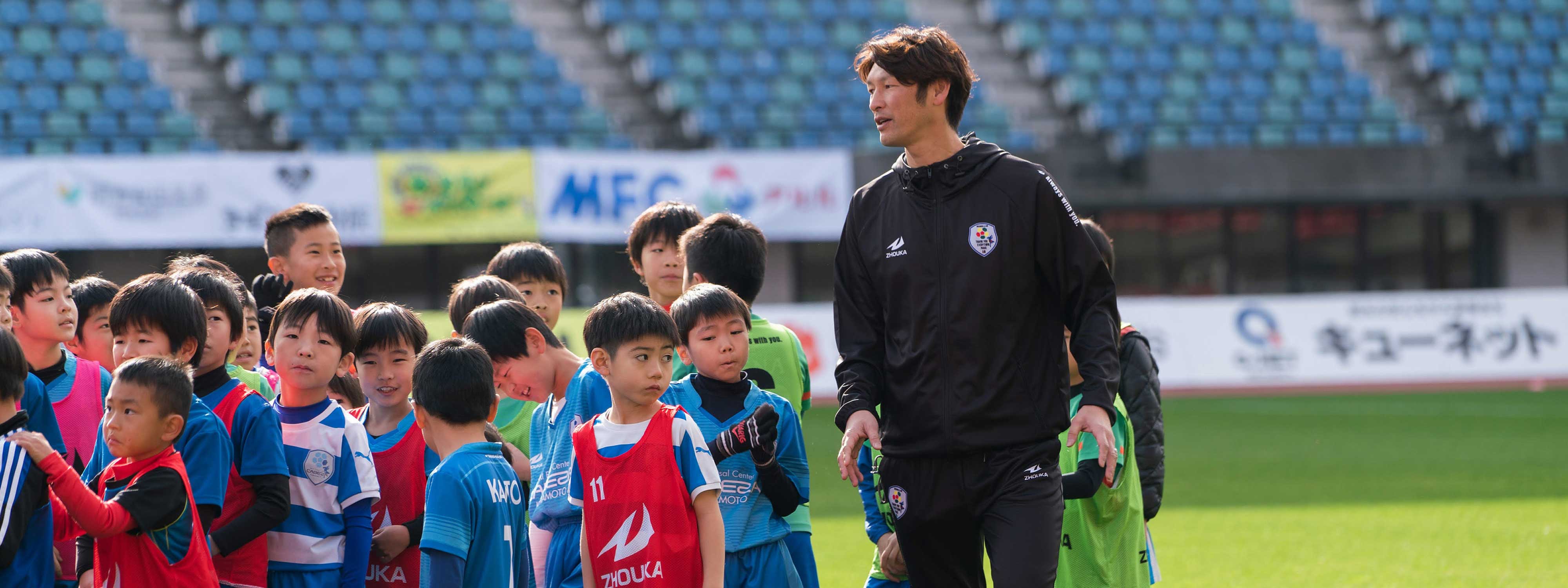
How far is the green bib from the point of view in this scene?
4.06 m

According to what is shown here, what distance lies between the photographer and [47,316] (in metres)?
4.14

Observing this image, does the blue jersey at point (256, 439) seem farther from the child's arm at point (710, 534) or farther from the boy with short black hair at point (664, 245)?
the boy with short black hair at point (664, 245)

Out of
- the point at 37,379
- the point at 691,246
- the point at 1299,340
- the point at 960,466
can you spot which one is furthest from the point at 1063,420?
the point at 1299,340

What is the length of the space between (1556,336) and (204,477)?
1843 cm

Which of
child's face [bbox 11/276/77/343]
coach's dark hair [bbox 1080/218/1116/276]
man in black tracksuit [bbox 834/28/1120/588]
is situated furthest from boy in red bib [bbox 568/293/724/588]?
child's face [bbox 11/276/77/343]

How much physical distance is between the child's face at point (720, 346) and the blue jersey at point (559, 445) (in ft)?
0.91

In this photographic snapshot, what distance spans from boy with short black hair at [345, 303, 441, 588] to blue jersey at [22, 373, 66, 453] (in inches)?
32.3

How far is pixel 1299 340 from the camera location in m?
17.6

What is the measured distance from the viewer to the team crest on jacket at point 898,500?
3.50 meters

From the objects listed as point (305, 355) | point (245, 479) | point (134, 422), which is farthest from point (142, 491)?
point (305, 355)

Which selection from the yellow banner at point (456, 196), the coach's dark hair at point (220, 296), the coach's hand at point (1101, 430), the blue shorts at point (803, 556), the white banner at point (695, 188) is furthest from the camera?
the white banner at point (695, 188)

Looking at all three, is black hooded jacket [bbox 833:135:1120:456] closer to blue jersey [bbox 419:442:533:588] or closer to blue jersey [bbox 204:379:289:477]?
blue jersey [bbox 419:442:533:588]

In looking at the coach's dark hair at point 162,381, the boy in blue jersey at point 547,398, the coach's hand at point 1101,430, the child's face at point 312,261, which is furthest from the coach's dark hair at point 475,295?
the coach's hand at point 1101,430

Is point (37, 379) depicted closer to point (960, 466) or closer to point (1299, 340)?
point (960, 466)
